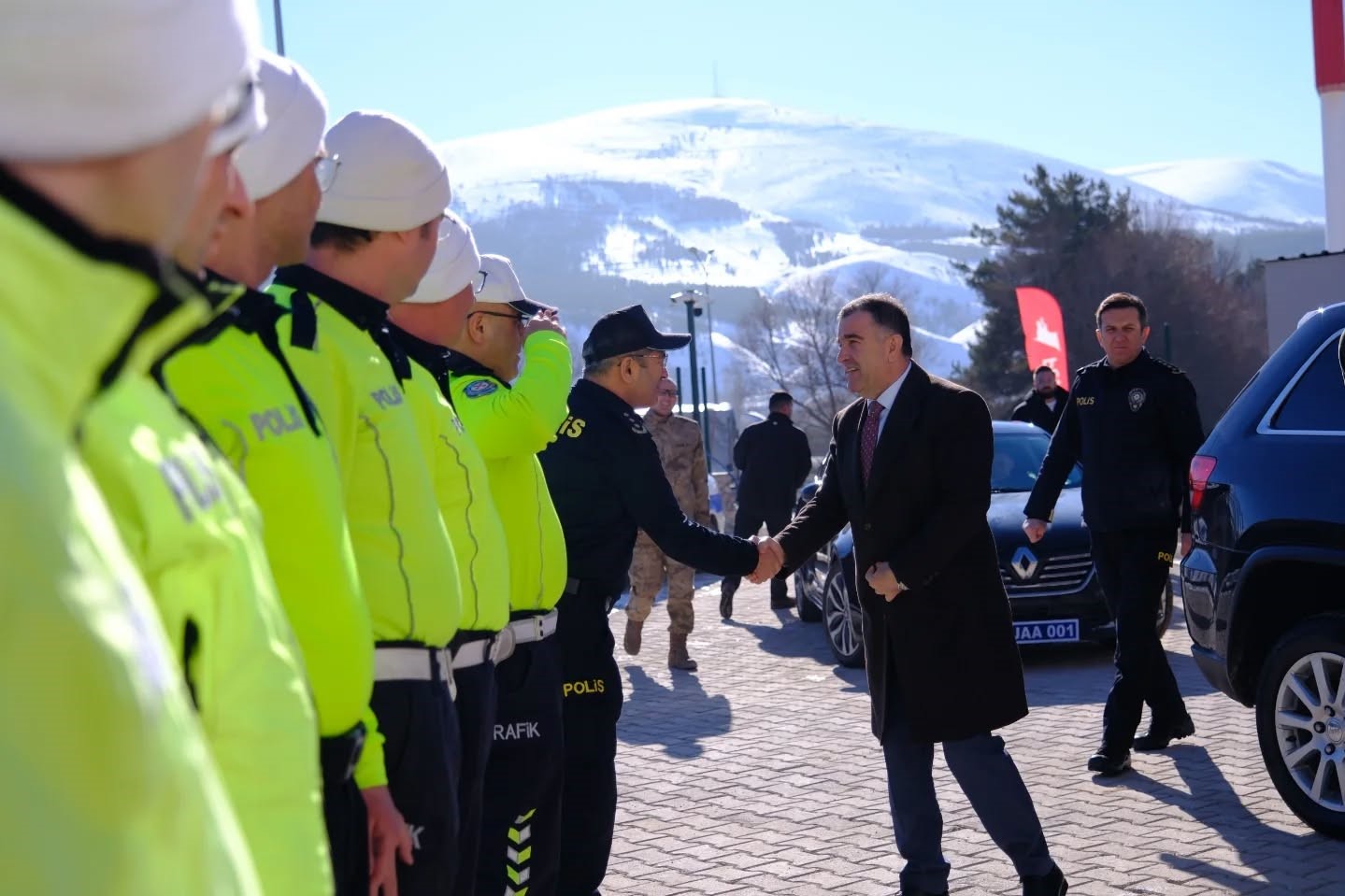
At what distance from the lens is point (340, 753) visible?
2438mm

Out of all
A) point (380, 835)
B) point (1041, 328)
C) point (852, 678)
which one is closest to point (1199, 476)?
point (852, 678)

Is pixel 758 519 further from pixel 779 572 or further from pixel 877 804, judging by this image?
pixel 779 572

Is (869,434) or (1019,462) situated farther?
(1019,462)

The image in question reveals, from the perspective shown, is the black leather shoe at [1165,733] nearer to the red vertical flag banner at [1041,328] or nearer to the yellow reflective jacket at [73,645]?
the yellow reflective jacket at [73,645]

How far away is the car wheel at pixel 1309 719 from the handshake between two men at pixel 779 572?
1.99 metres

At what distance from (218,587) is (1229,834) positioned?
5.68 metres

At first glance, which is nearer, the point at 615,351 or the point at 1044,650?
the point at 615,351

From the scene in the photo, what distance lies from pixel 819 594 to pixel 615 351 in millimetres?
8278

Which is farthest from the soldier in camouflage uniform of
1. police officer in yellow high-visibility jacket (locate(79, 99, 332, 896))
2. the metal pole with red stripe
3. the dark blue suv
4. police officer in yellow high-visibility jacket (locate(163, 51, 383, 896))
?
the metal pole with red stripe

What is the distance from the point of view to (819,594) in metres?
13.6

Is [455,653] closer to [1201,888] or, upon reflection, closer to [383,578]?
[383,578]

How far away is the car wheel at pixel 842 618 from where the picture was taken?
1147cm

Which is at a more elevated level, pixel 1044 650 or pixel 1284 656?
pixel 1284 656

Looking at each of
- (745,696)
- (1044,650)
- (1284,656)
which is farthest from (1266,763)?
(1044,650)
